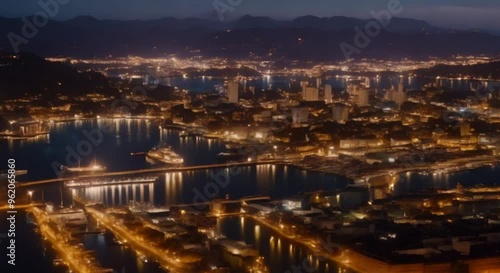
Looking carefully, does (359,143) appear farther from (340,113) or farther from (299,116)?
(340,113)

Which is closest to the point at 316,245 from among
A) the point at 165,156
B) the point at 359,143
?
the point at 165,156

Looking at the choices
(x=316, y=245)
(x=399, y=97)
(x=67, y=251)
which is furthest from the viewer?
(x=399, y=97)

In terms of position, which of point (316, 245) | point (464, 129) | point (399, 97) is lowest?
point (316, 245)

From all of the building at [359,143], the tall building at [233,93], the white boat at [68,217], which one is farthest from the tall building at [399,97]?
the white boat at [68,217]

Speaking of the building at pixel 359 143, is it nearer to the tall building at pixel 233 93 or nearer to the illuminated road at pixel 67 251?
A: the tall building at pixel 233 93

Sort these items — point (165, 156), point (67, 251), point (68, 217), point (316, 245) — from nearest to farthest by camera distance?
point (67, 251)
point (316, 245)
point (68, 217)
point (165, 156)

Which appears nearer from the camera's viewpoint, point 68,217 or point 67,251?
point 67,251
